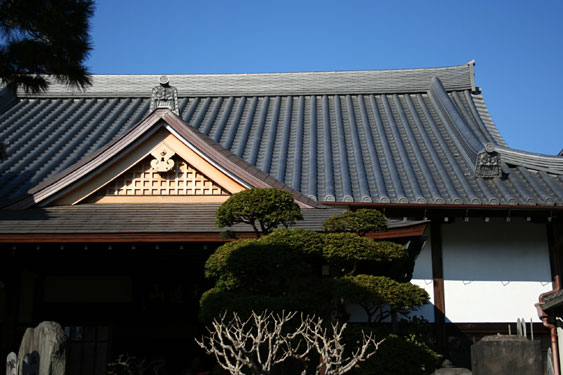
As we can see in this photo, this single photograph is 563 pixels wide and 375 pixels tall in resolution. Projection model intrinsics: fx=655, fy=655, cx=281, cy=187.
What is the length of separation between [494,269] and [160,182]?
18.4 feet

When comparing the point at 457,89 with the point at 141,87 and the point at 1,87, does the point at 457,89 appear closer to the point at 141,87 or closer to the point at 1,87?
the point at 141,87

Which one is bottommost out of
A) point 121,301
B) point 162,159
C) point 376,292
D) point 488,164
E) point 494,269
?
point 376,292

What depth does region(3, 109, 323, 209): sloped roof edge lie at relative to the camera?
953 cm

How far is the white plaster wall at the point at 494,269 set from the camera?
10.6m

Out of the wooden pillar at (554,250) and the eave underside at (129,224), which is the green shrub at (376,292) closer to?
the eave underside at (129,224)

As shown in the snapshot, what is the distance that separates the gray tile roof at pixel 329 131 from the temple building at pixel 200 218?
0.06 meters

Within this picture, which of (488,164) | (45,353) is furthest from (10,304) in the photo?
(488,164)

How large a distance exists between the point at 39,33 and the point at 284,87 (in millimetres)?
11106

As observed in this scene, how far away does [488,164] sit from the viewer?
11641 mm

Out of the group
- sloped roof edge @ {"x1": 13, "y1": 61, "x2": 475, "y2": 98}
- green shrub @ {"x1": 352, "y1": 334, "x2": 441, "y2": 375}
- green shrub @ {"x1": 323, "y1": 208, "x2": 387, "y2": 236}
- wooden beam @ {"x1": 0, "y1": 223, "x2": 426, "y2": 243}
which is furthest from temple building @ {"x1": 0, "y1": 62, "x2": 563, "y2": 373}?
sloped roof edge @ {"x1": 13, "y1": 61, "x2": 475, "y2": 98}

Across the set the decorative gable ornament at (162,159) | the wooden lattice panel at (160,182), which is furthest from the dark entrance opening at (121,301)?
the decorative gable ornament at (162,159)

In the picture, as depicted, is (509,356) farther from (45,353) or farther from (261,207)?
(45,353)

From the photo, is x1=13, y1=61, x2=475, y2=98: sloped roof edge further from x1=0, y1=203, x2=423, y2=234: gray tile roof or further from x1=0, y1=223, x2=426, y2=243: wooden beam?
x1=0, y1=223, x2=426, y2=243: wooden beam

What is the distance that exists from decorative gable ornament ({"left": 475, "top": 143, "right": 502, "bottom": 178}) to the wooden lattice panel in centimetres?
487
